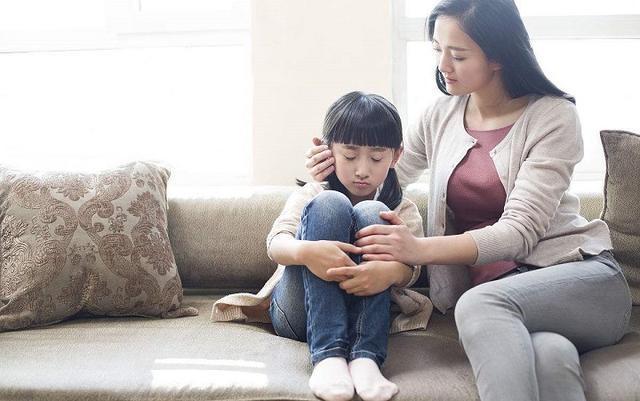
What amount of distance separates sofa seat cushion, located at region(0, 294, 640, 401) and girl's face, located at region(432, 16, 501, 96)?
592 millimetres

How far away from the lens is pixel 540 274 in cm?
159

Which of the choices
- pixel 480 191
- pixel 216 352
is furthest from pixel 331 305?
pixel 480 191

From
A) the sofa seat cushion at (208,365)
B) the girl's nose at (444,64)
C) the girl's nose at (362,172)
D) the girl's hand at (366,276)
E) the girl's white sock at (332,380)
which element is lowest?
the sofa seat cushion at (208,365)

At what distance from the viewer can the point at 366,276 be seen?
160cm

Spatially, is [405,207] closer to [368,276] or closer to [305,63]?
[368,276]

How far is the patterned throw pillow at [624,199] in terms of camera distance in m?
1.88

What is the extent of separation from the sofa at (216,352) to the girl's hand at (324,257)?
198 mm

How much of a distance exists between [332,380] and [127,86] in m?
1.77

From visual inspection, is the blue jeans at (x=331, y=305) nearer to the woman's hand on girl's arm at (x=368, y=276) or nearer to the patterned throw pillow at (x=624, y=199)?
the woman's hand on girl's arm at (x=368, y=276)

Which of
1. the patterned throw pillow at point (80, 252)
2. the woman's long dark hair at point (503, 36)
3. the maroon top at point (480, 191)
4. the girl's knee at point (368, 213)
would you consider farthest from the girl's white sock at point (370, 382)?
the woman's long dark hair at point (503, 36)

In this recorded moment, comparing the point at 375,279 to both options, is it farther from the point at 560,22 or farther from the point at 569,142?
the point at 560,22

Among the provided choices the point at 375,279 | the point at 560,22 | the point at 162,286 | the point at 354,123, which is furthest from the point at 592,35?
the point at 162,286

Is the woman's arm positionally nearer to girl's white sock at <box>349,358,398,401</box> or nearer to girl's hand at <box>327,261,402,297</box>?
girl's hand at <box>327,261,402,297</box>

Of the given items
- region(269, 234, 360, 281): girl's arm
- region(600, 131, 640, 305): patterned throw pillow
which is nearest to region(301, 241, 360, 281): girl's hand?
region(269, 234, 360, 281): girl's arm
